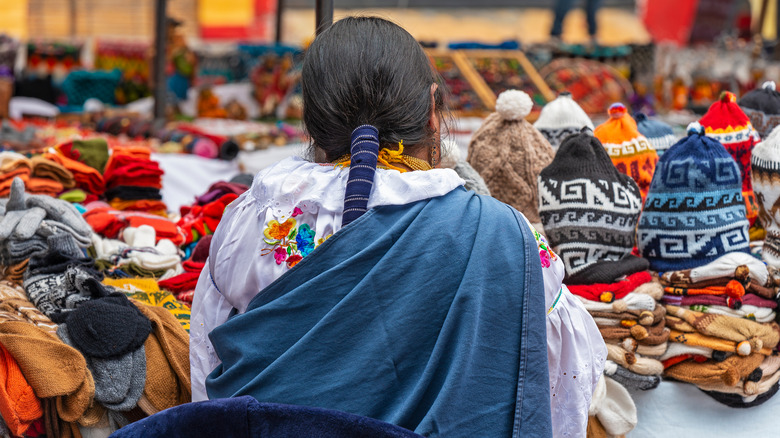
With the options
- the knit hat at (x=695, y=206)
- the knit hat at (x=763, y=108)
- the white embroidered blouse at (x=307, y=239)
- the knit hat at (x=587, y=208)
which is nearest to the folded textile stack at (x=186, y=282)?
the white embroidered blouse at (x=307, y=239)

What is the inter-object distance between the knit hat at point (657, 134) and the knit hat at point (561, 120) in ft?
0.57

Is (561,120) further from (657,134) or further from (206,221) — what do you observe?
(206,221)

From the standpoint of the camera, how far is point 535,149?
7.87 ft

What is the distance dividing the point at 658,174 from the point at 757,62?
500 cm

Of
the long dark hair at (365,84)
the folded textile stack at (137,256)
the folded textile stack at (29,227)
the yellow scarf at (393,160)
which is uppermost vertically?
the long dark hair at (365,84)

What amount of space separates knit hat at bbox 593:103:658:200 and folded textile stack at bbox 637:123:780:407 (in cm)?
31

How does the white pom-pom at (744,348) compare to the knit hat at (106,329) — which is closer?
the knit hat at (106,329)

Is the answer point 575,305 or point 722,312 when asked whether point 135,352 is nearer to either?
point 575,305

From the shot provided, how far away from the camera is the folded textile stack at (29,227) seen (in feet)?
6.87

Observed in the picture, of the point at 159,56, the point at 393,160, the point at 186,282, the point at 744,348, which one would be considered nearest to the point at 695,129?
the point at 744,348

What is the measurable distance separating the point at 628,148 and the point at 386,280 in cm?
137

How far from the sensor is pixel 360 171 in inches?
50.5

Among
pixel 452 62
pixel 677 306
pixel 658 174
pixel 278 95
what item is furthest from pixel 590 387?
pixel 278 95

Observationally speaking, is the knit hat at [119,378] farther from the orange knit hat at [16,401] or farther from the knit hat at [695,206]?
the knit hat at [695,206]
